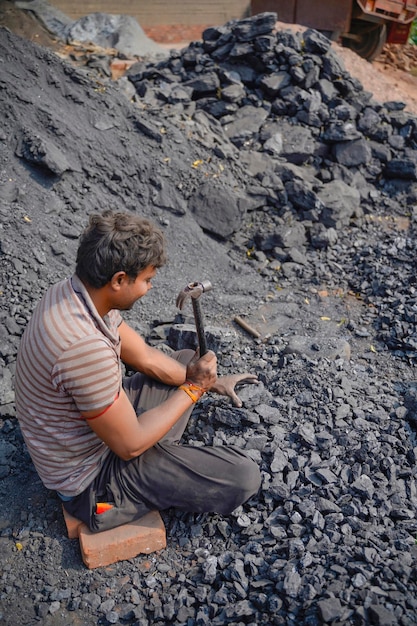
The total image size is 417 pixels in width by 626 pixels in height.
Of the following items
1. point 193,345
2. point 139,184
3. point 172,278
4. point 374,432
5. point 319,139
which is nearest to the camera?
point 374,432

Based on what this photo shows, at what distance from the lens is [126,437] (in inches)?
105

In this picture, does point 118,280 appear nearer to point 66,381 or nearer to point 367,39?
point 66,381

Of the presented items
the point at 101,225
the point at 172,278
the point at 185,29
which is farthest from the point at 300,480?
the point at 185,29

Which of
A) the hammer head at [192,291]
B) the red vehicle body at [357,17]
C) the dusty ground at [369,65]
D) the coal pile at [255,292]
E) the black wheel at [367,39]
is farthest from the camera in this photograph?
the black wheel at [367,39]

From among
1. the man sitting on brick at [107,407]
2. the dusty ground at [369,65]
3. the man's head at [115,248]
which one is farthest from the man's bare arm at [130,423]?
the dusty ground at [369,65]

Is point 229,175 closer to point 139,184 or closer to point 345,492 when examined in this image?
point 139,184

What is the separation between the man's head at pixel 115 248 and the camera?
2572 millimetres

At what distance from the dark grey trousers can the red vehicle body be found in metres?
8.81

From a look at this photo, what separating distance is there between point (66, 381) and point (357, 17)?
9495mm

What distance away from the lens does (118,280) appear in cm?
264

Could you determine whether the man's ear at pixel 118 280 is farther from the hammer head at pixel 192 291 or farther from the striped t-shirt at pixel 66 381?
the hammer head at pixel 192 291

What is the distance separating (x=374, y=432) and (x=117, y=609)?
1666 mm

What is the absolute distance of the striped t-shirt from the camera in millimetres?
2488

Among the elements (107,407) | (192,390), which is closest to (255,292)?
(192,390)
